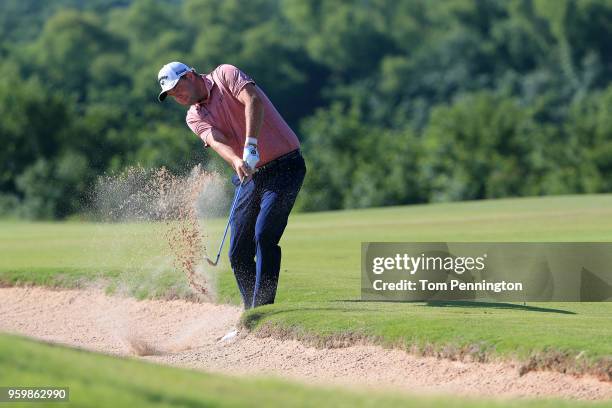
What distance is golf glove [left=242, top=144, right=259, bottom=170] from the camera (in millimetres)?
11430

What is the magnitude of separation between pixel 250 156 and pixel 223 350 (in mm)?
1838

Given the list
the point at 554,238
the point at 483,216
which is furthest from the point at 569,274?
A: the point at 483,216

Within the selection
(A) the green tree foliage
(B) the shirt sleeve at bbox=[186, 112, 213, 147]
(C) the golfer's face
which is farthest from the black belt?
(A) the green tree foliage

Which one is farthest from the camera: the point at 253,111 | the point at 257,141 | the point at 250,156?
the point at 257,141

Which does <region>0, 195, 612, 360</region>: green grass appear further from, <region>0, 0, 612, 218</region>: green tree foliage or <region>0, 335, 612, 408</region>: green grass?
<region>0, 335, 612, 408</region>: green grass

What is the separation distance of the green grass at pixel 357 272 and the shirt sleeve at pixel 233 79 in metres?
2.17

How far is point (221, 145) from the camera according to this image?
1178 cm

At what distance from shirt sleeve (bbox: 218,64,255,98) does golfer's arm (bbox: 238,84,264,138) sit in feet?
0.41

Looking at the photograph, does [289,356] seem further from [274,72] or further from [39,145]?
[274,72]

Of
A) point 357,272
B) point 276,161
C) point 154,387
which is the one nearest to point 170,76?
point 276,161

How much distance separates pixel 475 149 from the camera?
68.8 meters

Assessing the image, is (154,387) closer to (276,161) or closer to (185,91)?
(276,161)

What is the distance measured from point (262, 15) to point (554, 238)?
168 meters

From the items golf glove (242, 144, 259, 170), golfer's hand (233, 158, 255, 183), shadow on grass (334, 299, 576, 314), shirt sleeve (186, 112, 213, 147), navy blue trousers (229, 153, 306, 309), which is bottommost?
shadow on grass (334, 299, 576, 314)
